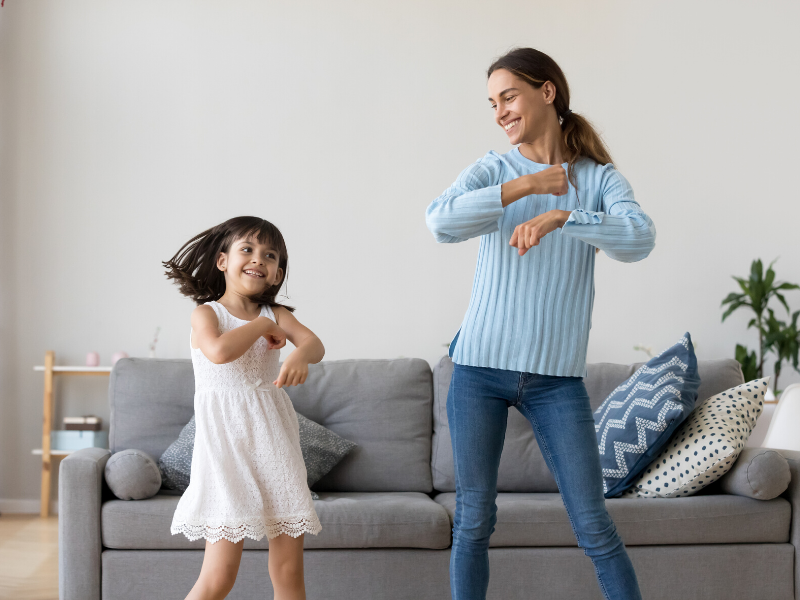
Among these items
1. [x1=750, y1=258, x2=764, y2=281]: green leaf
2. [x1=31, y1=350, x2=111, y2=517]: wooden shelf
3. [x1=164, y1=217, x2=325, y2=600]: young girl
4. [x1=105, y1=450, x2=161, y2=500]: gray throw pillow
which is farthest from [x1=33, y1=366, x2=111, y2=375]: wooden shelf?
[x1=750, y1=258, x2=764, y2=281]: green leaf

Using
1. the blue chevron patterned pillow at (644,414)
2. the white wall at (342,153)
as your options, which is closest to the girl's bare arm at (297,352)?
the blue chevron patterned pillow at (644,414)

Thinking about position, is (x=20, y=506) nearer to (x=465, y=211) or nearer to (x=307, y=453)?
(x=307, y=453)

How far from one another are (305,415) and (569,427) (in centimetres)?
122

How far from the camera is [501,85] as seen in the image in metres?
1.44

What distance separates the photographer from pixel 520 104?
1.43m

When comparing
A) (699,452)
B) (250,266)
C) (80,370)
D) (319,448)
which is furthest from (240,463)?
(80,370)

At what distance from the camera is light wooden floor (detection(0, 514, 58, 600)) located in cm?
240

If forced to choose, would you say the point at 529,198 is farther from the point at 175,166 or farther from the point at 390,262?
the point at 175,166

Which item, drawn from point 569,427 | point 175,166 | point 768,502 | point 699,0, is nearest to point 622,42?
point 699,0

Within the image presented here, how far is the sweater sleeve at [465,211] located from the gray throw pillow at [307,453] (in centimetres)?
103

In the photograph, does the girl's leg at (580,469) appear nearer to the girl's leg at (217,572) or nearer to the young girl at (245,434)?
the young girl at (245,434)

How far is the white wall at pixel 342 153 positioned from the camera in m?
3.83

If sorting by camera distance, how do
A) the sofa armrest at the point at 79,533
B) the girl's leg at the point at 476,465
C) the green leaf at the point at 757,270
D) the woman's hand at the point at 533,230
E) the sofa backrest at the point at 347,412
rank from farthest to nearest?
the green leaf at the point at 757,270
the sofa backrest at the point at 347,412
the sofa armrest at the point at 79,533
the girl's leg at the point at 476,465
the woman's hand at the point at 533,230

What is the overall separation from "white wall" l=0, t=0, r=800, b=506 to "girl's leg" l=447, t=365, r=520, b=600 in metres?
2.49
